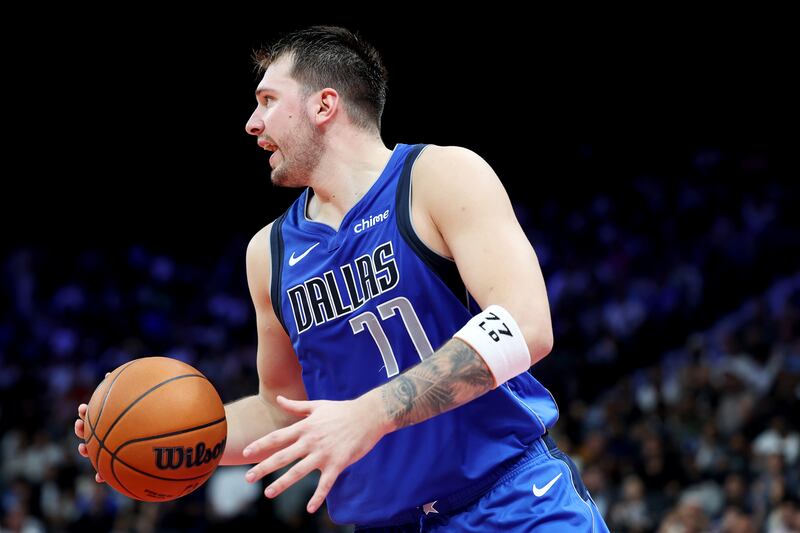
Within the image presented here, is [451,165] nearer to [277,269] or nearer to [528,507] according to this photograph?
[277,269]

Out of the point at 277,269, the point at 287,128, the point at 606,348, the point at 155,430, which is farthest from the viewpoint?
the point at 606,348

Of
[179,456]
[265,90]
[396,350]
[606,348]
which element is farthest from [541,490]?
[606,348]

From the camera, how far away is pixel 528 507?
122 inches

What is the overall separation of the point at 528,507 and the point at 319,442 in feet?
3.11

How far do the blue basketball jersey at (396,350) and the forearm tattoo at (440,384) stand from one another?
489 mm

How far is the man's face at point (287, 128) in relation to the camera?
11.3ft

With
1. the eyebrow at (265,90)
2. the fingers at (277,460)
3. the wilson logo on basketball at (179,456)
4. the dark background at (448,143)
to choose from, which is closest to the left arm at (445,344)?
the fingers at (277,460)

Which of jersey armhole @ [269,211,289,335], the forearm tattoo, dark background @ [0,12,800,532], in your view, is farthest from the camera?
dark background @ [0,12,800,532]

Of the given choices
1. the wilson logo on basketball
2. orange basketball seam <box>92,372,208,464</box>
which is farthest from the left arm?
orange basketball seam <box>92,372,208,464</box>

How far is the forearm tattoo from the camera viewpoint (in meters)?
2.61

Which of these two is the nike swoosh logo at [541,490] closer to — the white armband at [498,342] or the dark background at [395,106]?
the white armband at [498,342]

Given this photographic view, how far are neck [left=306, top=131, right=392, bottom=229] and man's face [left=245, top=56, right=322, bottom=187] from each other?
0.14ft

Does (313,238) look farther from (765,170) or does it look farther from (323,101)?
(765,170)

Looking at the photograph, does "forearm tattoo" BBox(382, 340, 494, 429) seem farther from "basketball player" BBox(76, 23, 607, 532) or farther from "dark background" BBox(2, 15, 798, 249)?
"dark background" BBox(2, 15, 798, 249)
